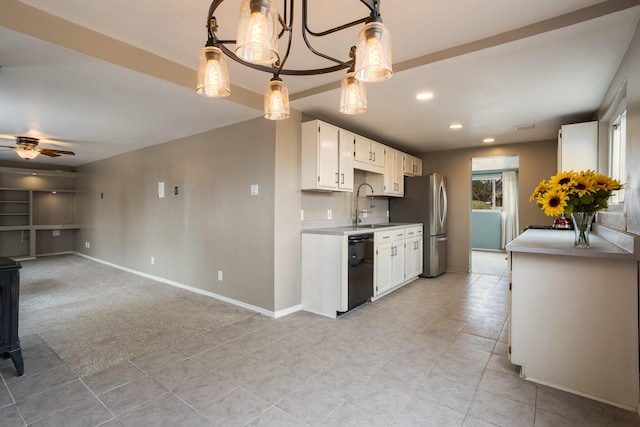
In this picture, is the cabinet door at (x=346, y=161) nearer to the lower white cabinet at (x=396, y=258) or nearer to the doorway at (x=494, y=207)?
the lower white cabinet at (x=396, y=258)

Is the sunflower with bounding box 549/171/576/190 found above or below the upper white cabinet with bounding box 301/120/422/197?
below

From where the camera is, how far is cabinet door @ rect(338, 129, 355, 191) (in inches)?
151

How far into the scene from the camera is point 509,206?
8.45 metres

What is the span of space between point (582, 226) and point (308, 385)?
208 cm

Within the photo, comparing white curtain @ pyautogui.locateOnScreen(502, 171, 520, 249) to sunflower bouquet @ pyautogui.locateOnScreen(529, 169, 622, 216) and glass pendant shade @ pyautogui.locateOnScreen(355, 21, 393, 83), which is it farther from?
glass pendant shade @ pyautogui.locateOnScreen(355, 21, 393, 83)

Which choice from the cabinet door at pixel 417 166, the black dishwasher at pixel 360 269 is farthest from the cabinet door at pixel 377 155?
the cabinet door at pixel 417 166

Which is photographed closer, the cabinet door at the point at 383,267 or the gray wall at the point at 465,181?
the cabinet door at the point at 383,267

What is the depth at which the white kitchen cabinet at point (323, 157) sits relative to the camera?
353cm

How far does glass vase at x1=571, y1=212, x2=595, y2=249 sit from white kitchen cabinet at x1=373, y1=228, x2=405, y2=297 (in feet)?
6.73

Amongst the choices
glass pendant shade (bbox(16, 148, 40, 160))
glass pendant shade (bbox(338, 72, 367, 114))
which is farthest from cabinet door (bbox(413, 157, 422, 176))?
glass pendant shade (bbox(16, 148, 40, 160))

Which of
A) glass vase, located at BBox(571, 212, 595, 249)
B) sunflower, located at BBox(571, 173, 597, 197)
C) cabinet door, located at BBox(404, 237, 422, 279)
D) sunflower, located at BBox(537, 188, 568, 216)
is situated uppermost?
sunflower, located at BBox(571, 173, 597, 197)

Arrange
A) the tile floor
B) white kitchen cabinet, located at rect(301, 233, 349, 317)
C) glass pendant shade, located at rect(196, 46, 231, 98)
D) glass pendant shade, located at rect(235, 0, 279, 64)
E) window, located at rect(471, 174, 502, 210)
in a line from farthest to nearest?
window, located at rect(471, 174, 502, 210), white kitchen cabinet, located at rect(301, 233, 349, 317), the tile floor, glass pendant shade, located at rect(196, 46, 231, 98), glass pendant shade, located at rect(235, 0, 279, 64)

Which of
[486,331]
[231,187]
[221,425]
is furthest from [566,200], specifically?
[231,187]

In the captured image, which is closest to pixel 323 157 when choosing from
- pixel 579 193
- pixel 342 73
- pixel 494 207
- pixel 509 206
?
pixel 342 73
